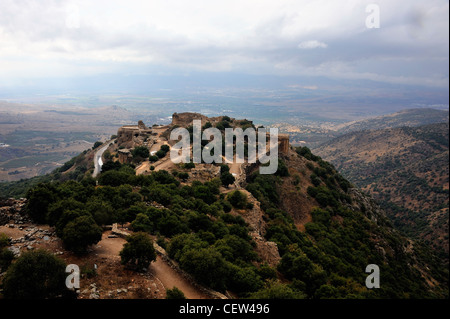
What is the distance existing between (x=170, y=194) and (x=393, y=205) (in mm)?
67671

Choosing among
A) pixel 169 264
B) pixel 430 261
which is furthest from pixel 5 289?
pixel 430 261

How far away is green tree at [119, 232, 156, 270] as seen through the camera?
523 inches

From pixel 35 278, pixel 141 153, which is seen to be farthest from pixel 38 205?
pixel 141 153

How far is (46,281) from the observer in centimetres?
1080

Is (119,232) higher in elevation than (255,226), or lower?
higher

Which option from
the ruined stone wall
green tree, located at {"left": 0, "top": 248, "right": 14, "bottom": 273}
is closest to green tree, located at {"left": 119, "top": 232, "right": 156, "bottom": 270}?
green tree, located at {"left": 0, "top": 248, "right": 14, "bottom": 273}

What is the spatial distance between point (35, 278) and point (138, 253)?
13.6 ft

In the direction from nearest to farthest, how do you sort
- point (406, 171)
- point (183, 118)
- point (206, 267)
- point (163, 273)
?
point (206, 267) → point (163, 273) → point (183, 118) → point (406, 171)

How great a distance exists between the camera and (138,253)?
13328mm

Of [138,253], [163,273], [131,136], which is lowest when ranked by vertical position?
[163,273]

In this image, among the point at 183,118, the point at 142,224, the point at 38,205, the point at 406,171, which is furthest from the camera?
the point at 406,171

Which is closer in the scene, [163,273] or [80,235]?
[80,235]

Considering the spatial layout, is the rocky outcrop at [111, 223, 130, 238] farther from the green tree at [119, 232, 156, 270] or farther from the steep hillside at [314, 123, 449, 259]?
the steep hillside at [314, 123, 449, 259]

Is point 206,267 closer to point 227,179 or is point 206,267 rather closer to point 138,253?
point 138,253
